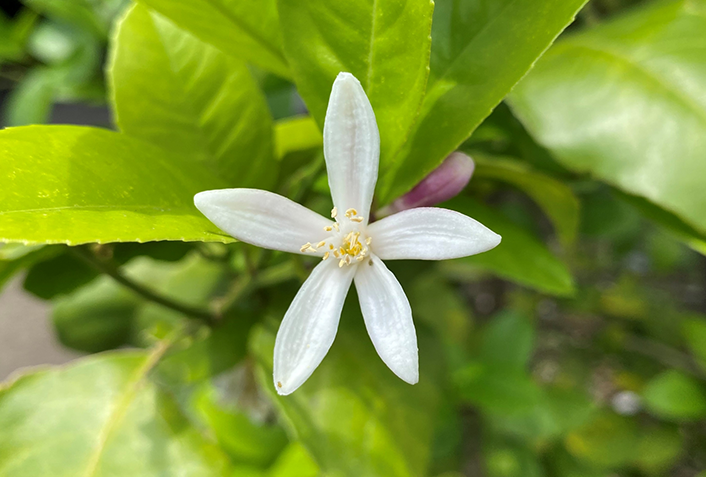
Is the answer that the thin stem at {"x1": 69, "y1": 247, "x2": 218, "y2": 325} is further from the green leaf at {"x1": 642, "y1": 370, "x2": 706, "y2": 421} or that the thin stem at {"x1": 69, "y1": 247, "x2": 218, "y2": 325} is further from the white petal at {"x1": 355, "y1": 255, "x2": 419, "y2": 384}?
the green leaf at {"x1": 642, "y1": 370, "x2": 706, "y2": 421}

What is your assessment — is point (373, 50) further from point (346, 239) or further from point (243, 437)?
point (243, 437)

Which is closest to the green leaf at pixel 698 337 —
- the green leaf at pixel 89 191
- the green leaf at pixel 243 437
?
the green leaf at pixel 243 437

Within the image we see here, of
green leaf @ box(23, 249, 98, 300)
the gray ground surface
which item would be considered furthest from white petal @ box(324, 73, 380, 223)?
the gray ground surface

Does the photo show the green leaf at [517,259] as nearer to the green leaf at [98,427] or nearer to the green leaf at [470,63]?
the green leaf at [470,63]

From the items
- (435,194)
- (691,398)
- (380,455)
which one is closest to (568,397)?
(691,398)

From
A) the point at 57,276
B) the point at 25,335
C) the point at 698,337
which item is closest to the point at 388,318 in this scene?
the point at 57,276
